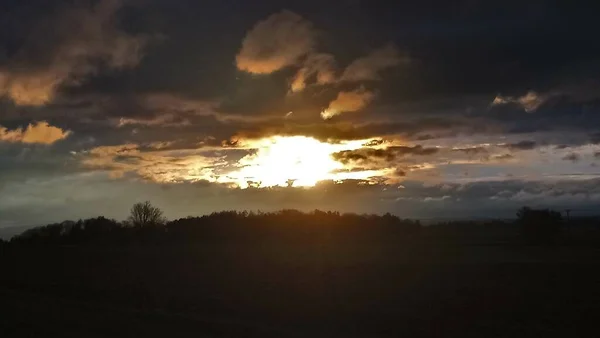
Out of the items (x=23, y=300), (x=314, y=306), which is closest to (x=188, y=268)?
(x=23, y=300)

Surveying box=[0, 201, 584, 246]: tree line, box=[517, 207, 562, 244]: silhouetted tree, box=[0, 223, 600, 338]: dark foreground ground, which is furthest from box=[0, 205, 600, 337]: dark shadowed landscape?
box=[0, 201, 584, 246]: tree line

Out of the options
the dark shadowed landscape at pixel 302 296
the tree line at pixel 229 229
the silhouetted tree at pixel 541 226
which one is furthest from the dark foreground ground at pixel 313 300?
the tree line at pixel 229 229

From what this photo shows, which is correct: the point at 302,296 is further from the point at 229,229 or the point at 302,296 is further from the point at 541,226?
the point at 229,229

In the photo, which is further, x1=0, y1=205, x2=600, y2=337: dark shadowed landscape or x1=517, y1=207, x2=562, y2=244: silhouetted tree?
x1=517, y1=207, x2=562, y2=244: silhouetted tree

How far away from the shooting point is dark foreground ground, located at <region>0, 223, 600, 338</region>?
846 inches

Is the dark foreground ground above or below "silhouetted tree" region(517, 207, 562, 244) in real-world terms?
below

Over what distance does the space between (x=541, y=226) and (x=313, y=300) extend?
48.8 metres

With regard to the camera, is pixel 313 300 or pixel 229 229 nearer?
pixel 313 300

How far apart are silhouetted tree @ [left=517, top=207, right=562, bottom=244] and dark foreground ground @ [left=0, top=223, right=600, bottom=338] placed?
2224cm

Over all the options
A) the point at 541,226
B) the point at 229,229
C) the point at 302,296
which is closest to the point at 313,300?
the point at 302,296

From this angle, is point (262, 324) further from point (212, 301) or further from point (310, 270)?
point (310, 270)

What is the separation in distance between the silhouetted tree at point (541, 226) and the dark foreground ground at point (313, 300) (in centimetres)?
2224

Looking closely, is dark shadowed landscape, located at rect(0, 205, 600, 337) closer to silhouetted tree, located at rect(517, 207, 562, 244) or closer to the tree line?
silhouetted tree, located at rect(517, 207, 562, 244)

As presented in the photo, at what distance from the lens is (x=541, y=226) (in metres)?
69.6
